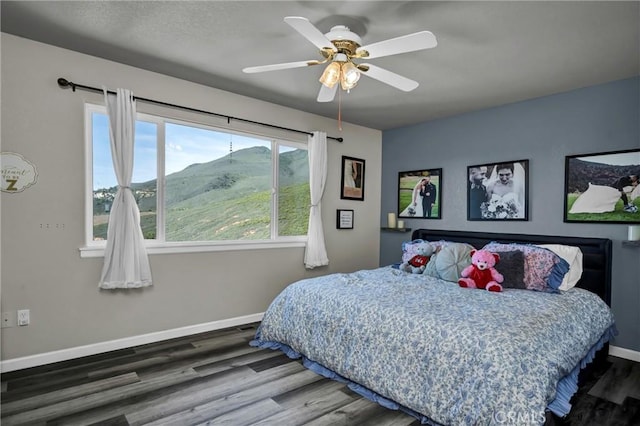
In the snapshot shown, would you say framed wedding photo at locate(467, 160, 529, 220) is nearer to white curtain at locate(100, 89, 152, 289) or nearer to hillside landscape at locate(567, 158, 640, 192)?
hillside landscape at locate(567, 158, 640, 192)

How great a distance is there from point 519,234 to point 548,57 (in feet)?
6.08

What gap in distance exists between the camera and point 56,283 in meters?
2.93

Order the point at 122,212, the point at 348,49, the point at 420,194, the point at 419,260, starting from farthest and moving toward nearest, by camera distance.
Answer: the point at 420,194
the point at 419,260
the point at 122,212
the point at 348,49

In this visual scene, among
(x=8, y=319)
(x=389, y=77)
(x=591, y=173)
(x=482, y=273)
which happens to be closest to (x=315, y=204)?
(x=482, y=273)

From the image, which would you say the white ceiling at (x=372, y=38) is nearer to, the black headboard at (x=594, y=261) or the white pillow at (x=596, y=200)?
the white pillow at (x=596, y=200)

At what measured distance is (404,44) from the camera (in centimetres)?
208

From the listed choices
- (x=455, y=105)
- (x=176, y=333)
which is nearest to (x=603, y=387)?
(x=455, y=105)

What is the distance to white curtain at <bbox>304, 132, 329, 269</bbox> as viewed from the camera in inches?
177

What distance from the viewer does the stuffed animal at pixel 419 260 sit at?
383 cm

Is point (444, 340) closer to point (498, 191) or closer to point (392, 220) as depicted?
point (498, 191)

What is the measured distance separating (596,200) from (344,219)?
279 centimetres

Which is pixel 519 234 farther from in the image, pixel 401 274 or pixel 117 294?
pixel 117 294

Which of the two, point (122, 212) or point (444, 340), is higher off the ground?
point (122, 212)

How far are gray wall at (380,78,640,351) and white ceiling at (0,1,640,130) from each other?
228 mm
